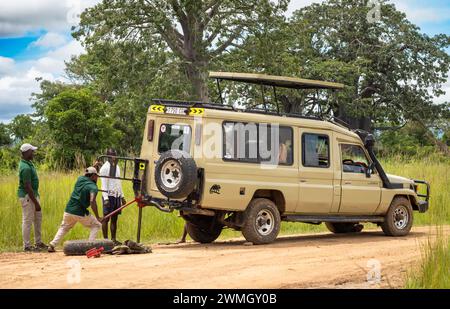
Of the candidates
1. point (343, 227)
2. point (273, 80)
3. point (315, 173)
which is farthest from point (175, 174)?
point (343, 227)

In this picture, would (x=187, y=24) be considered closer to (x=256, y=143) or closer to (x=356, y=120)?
(x=356, y=120)

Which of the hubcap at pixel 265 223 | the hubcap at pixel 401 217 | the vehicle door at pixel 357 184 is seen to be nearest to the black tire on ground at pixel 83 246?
the hubcap at pixel 265 223

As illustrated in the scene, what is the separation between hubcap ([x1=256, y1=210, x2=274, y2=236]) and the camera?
13.5 metres

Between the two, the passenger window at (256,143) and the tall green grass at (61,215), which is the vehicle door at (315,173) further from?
the tall green grass at (61,215)

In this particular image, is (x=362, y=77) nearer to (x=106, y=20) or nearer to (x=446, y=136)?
(x=446, y=136)

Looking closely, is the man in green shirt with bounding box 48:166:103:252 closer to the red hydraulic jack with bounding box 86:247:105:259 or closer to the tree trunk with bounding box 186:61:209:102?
the red hydraulic jack with bounding box 86:247:105:259

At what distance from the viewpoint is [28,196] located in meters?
13.0

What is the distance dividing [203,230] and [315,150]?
253 centimetres

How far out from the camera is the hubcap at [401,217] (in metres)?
15.8

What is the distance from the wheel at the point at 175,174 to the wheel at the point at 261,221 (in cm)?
134

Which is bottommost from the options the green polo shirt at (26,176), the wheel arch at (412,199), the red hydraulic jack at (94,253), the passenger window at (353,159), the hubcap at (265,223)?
the red hydraulic jack at (94,253)

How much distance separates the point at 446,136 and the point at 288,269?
147 feet
